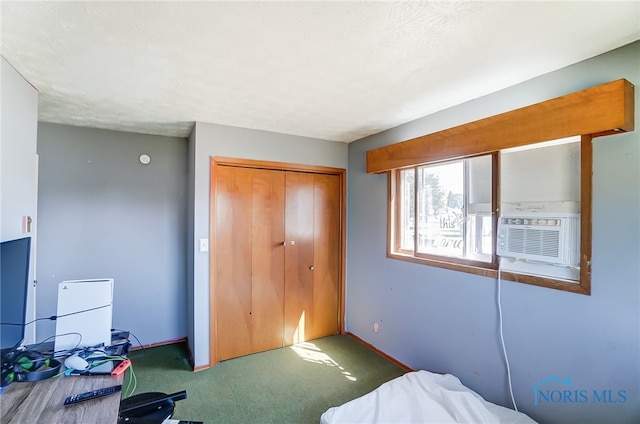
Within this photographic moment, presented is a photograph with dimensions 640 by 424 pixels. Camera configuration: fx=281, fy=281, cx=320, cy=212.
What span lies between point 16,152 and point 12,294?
0.81 m

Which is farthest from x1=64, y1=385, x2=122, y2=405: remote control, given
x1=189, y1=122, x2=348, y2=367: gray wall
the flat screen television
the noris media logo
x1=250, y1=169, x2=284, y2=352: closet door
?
the noris media logo

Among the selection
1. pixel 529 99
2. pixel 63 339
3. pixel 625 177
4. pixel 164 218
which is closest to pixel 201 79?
pixel 63 339

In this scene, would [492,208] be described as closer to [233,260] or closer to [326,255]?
[326,255]

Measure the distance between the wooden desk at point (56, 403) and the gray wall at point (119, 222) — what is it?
1962 mm

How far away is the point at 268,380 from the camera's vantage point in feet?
8.32

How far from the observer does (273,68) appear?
1.69 metres

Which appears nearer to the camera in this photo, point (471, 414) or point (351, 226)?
point (471, 414)

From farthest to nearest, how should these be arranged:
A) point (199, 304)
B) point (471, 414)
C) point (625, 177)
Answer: point (199, 304)
point (471, 414)
point (625, 177)

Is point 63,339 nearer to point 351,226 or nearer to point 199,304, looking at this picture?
point 199,304

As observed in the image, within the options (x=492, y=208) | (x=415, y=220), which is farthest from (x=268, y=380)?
(x=492, y=208)

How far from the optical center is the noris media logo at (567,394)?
150cm

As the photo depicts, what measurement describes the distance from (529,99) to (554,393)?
1.85 metres

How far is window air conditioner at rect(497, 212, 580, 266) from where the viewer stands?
5.41 feet

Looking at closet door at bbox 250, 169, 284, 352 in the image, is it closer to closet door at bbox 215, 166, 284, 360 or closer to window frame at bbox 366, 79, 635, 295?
closet door at bbox 215, 166, 284, 360
